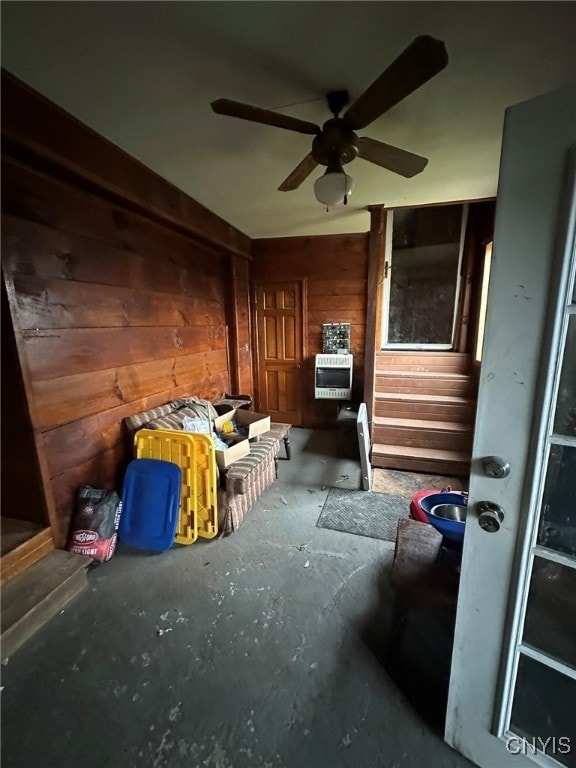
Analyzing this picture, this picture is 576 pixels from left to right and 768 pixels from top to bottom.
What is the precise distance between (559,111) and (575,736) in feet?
5.26

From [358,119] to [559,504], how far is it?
168 cm

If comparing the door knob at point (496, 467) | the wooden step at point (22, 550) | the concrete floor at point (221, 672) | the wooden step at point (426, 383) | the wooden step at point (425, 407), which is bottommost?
the concrete floor at point (221, 672)

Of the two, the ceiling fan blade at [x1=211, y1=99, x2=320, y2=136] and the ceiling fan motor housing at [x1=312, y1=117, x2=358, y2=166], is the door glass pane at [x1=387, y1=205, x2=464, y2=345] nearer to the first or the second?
the ceiling fan motor housing at [x1=312, y1=117, x2=358, y2=166]

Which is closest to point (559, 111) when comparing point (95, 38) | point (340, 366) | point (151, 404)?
point (95, 38)

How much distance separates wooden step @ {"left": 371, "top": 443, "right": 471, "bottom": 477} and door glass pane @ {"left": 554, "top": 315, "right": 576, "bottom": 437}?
2408 mm

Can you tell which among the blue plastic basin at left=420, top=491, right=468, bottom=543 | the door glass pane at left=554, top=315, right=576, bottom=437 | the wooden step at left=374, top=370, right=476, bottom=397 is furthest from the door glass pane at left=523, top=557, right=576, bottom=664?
the wooden step at left=374, top=370, right=476, bottom=397

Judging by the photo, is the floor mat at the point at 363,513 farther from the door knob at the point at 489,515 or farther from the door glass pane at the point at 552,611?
the door knob at the point at 489,515

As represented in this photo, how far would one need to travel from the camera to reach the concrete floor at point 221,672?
41.8 inches

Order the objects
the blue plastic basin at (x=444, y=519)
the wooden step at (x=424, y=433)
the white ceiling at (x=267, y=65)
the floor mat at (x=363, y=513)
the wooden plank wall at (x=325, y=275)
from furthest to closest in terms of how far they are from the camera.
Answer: the wooden plank wall at (x=325, y=275), the wooden step at (x=424, y=433), the floor mat at (x=363, y=513), the blue plastic basin at (x=444, y=519), the white ceiling at (x=267, y=65)

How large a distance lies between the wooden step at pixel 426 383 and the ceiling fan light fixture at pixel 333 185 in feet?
7.28

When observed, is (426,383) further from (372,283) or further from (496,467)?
(496,467)

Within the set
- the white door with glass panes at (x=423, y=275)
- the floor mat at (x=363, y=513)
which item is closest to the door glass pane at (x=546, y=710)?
the floor mat at (x=363, y=513)

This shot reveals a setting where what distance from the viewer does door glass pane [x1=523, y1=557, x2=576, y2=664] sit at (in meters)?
0.83

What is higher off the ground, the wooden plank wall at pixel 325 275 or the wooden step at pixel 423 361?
the wooden plank wall at pixel 325 275
